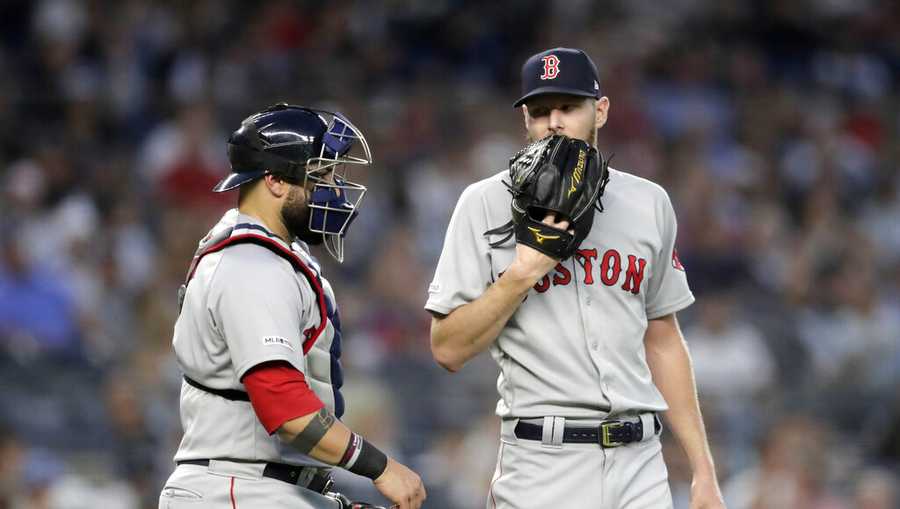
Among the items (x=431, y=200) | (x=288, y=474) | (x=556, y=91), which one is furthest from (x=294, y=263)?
(x=431, y=200)

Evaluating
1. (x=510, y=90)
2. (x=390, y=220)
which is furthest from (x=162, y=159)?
(x=510, y=90)

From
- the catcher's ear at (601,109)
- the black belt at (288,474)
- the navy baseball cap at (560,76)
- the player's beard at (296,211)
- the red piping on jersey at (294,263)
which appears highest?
the navy baseball cap at (560,76)

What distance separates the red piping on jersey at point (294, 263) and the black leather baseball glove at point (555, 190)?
565 millimetres

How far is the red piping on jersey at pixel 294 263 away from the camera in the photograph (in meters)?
3.58

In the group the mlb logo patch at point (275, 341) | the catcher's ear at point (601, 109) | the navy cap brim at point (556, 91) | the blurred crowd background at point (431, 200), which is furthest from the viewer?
the blurred crowd background at point (431, 200)

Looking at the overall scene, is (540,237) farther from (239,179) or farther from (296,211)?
(239,179)

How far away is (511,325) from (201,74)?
6597 mm

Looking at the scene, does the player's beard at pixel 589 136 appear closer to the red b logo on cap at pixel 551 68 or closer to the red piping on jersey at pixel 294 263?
the red b logo on cap at pixel 551 68

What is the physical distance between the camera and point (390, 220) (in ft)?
30.5

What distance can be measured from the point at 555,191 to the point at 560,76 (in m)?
0.40

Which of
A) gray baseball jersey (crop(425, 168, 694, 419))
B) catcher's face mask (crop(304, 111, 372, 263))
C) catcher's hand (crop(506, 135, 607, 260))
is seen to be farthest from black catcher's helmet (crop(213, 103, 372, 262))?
catcher's hand (crop(506, 135, 607, 260))

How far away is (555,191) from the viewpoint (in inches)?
141

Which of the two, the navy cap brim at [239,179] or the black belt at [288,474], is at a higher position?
the navy cap brim at [239,179]

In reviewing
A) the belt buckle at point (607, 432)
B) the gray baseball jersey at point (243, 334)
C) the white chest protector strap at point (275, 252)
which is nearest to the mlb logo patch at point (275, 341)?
the gray baseball jersey at point (243, 334)
